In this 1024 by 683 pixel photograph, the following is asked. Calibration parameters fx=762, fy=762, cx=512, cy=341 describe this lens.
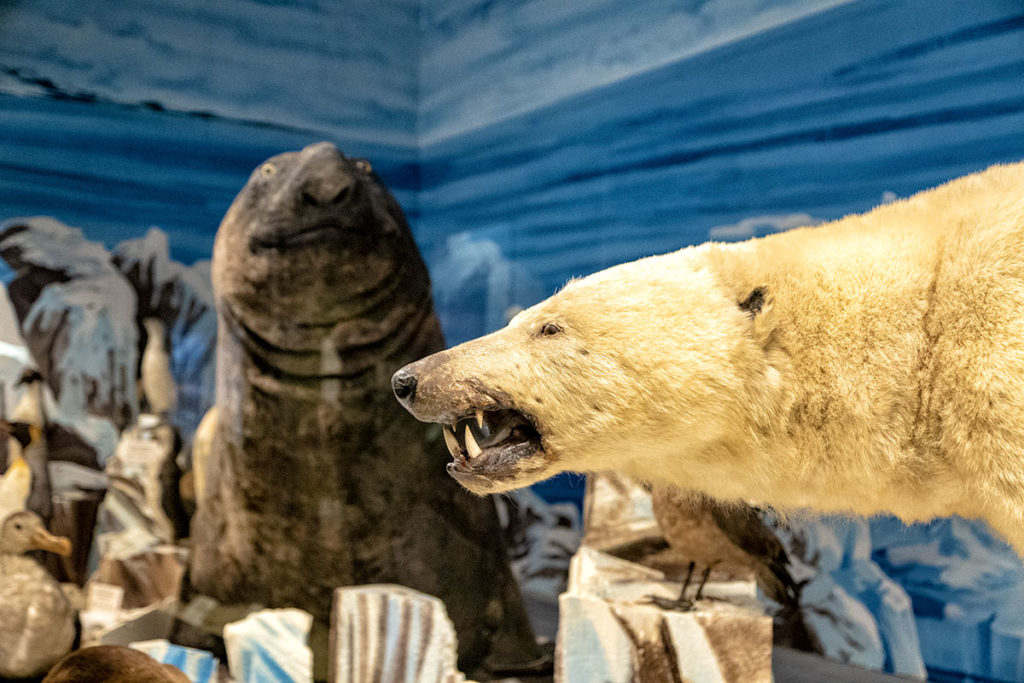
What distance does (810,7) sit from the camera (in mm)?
2803

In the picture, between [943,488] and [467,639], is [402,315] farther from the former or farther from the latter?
[943,488]

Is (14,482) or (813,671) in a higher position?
(14,482)

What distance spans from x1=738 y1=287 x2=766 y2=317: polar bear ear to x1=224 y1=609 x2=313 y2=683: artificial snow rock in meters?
1.73

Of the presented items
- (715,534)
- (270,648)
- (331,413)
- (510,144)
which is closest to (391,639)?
(270,648)

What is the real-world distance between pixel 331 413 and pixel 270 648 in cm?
76

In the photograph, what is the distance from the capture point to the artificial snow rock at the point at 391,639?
7.49 ft

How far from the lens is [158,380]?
11.1 ft

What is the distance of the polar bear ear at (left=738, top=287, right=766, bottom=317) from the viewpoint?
4.76ft

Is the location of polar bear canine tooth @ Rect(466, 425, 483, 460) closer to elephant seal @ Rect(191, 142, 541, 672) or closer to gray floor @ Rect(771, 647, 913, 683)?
elephant seal @ Rect(191, 142, 541, 672)

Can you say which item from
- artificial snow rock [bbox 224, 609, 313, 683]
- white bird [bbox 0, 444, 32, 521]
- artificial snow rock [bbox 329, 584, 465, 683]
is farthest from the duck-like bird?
artificial snow rock [bbox 329, 584, 465, 683]

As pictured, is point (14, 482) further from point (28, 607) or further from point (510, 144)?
point (510, 144)

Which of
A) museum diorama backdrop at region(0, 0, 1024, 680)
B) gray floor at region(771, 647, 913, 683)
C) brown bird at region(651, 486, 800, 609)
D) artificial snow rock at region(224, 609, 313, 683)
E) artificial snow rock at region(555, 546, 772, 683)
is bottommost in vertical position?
gray floor at region(771, 647, 913, 683)

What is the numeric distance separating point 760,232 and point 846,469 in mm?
1721

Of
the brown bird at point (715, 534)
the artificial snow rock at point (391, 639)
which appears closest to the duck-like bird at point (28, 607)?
the artificial snow rock at point (391, 639)
